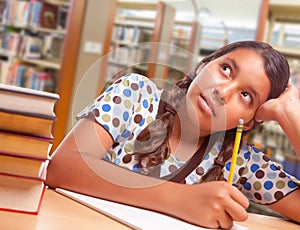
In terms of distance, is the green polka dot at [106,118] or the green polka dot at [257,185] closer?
the green polka dot at [106,118]

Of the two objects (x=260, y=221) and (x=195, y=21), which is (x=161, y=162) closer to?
(x=260, y=221)

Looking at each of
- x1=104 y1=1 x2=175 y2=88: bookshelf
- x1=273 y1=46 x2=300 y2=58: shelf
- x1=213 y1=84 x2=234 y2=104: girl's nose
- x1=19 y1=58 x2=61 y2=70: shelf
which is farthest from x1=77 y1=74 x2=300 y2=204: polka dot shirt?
x1=104 y1=1 x2=175 y2=88: bookshelf

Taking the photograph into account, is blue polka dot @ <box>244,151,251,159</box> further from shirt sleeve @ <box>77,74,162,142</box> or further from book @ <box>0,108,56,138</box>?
book @ <box>0,108,56,138</box>

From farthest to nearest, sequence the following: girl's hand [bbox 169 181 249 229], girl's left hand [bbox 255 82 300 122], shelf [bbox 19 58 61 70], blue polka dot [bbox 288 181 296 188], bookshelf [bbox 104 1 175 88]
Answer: bookshelf [bbox 104 1 175 88] < shelf [bbox 19 58 61 70] < blue polka dot [bbox 288 181 296 188] < girl's left hand [bbox 255 82 300 122] < girl's hand [bbox 169 181 249 229]

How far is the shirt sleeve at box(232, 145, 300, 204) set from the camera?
0.95m

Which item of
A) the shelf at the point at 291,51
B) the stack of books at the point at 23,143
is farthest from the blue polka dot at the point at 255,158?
the shelf at the point at 291,51

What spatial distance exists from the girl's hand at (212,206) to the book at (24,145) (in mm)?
236

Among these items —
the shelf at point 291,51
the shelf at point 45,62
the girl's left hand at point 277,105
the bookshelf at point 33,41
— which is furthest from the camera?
the bookshelf at point 33,41

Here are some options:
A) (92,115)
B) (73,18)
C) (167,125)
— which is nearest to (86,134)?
(92,115)

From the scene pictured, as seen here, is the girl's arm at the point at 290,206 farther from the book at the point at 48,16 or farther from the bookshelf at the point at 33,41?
the book at the point at 48,16

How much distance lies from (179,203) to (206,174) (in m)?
0.15

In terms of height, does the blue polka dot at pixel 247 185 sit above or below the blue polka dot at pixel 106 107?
below

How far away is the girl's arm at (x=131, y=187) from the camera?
675mm

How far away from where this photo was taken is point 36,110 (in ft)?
1.85
